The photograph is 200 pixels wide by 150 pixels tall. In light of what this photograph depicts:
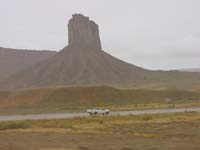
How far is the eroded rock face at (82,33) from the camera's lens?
18875cm

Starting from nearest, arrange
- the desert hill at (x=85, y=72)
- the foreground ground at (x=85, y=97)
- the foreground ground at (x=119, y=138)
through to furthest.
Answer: the foreground ground at (x=119, y=138), the foreground ground at (x=85, y=97), the desert hill at (x=85, y=72)

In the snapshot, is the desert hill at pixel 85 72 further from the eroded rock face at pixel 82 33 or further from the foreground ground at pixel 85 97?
the foreground ground at pixel 85 97

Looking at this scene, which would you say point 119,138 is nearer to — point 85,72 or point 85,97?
point 85,97

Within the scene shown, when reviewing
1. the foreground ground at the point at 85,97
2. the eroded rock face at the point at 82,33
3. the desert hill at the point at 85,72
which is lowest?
the foreground ground at the point at 85,97

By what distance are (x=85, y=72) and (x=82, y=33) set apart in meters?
29.4

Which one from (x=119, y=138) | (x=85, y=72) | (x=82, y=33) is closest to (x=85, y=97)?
(x=85, y=72)

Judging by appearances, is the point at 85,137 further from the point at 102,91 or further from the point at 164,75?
the point at 164,75

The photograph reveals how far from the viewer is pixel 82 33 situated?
190 m

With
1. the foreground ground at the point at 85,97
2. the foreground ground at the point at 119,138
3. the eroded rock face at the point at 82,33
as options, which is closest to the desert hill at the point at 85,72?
the eroded rock face at the point at 82,33

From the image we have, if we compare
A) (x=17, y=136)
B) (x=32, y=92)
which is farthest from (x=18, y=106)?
(x=17, y=136)

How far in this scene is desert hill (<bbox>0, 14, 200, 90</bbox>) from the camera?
6270 inches

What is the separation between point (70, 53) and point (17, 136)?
146 metres

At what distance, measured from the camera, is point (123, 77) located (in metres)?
166

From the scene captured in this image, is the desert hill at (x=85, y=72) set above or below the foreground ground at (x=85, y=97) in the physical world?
above
